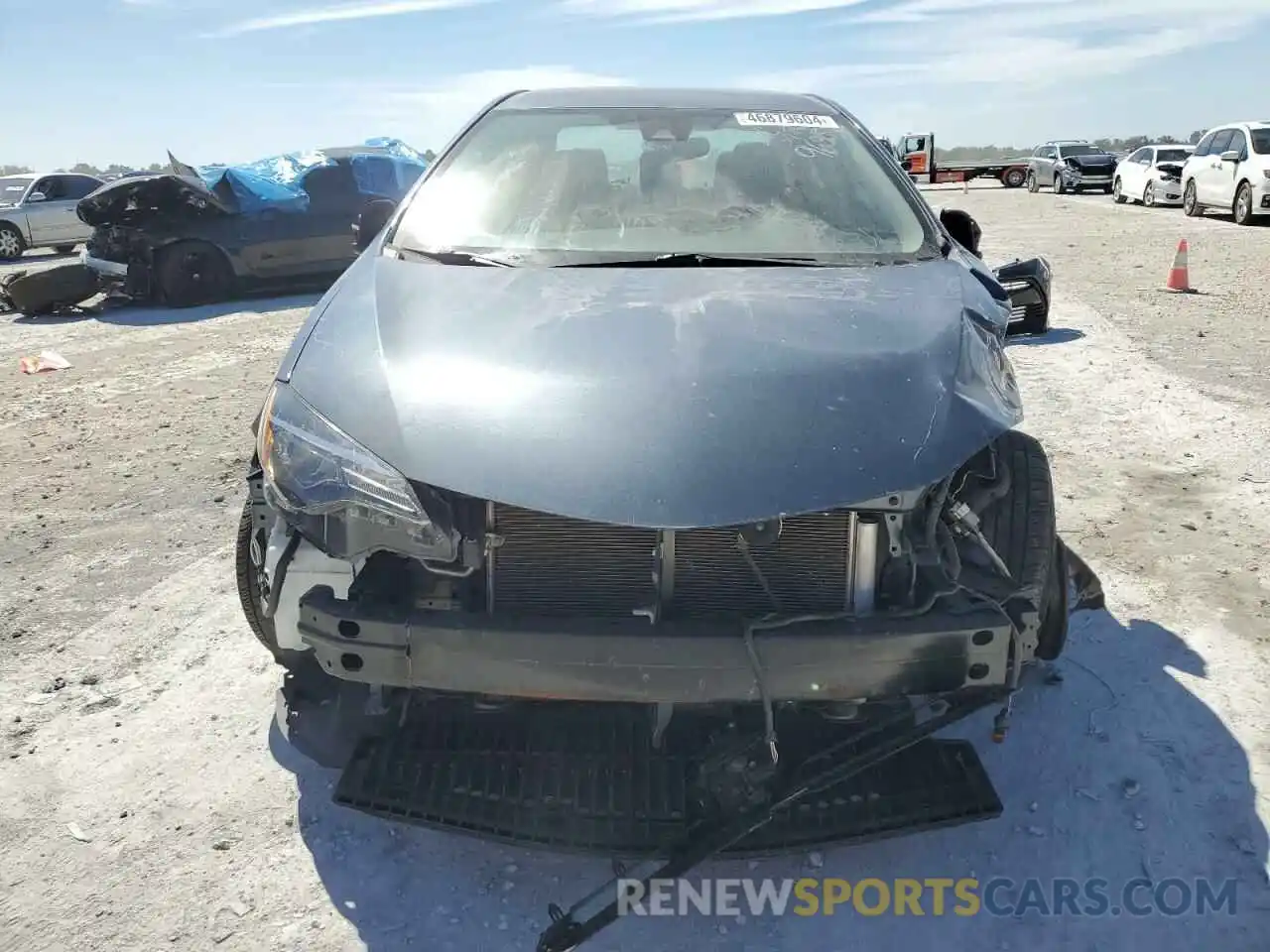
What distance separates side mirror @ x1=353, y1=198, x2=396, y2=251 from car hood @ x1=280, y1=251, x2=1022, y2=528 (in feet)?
2.37

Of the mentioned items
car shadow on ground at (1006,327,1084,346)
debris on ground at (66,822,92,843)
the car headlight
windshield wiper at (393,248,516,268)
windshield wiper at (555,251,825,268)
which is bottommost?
debris on ground at (66,822,92,843)

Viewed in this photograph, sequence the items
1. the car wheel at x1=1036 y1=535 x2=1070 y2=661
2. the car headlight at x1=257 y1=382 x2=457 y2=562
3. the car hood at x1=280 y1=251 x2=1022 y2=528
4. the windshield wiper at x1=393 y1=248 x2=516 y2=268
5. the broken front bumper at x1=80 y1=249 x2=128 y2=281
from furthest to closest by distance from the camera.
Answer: the broken front bumper at x1=80 y1=249 x2=128 y2=281
the car wheel at x1=1036 y1=535 x2=1070 y2=661
the windshield wiper at x1=393 y1=248 x2=516 y2=268
the car headlight at x1=257 y1=382 x2=457 y2=562
the car hood at x1=280 y1=251 x2=1022 y2=528

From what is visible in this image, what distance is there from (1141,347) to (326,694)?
6940 millimetres

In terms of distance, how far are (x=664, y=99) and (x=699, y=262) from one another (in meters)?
1.20

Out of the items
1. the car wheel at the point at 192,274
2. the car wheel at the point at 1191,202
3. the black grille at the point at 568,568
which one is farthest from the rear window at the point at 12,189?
the car wheel at the point at 1191,202

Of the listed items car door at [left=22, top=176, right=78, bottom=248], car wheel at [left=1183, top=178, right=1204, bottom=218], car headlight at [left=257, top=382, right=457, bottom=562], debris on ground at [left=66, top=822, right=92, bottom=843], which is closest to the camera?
car headlight at [left=257, top=382, right=457, bottom=562]

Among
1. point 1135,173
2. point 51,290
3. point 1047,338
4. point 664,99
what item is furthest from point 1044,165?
point 664,99

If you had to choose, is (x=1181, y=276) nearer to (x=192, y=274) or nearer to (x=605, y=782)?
(x=605, y=782)

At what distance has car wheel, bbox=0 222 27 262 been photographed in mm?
17453

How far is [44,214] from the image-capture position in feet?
58.2

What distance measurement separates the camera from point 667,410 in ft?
6.84

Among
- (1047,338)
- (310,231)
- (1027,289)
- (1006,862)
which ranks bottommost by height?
(1006,862)

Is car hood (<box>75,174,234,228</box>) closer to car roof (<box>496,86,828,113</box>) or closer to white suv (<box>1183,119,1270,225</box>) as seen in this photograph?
car roof (<box>496,86,828,113</box>)

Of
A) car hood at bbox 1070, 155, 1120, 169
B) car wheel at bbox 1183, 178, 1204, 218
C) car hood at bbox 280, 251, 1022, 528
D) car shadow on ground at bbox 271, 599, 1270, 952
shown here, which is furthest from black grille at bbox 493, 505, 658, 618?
car hood at bbox 1070, 155, 1120, 169
